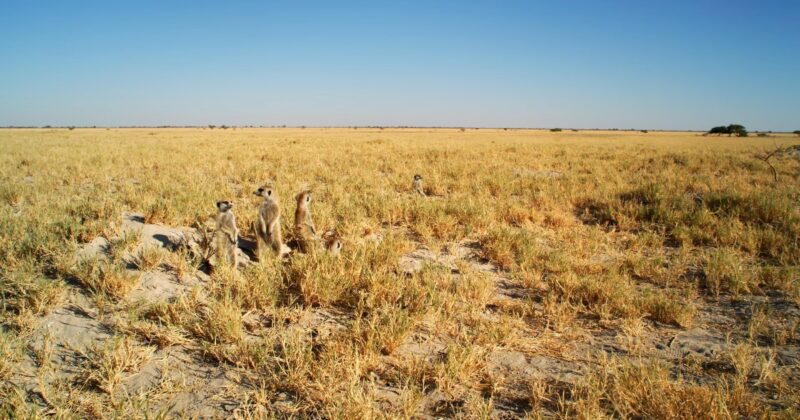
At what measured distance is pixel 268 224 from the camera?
4.59 m

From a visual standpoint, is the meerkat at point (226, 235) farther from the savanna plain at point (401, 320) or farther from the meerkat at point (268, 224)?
the meerkat at point (268, 224)

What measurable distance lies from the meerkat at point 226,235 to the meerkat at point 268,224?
A: 0.34 metres

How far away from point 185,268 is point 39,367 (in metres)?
1.55

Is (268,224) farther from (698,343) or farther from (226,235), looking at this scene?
(698,343)

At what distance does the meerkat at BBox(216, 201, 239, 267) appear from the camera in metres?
4.18

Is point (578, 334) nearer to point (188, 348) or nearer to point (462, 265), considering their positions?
point (462, 265)

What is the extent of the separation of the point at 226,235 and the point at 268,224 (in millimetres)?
513

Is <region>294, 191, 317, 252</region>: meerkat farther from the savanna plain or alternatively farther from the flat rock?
the flat rock

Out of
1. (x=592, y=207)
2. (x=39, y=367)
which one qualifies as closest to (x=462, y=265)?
(x=39, y=367)

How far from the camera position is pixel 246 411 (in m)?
2.14

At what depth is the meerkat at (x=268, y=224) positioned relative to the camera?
456 centimetres

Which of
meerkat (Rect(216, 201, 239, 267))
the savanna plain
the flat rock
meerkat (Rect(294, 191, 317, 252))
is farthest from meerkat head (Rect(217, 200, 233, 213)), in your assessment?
the flat rock

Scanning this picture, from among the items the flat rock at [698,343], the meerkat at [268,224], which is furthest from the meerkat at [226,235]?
the flat rock at [698,343]

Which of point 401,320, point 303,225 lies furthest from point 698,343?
point 303,225
